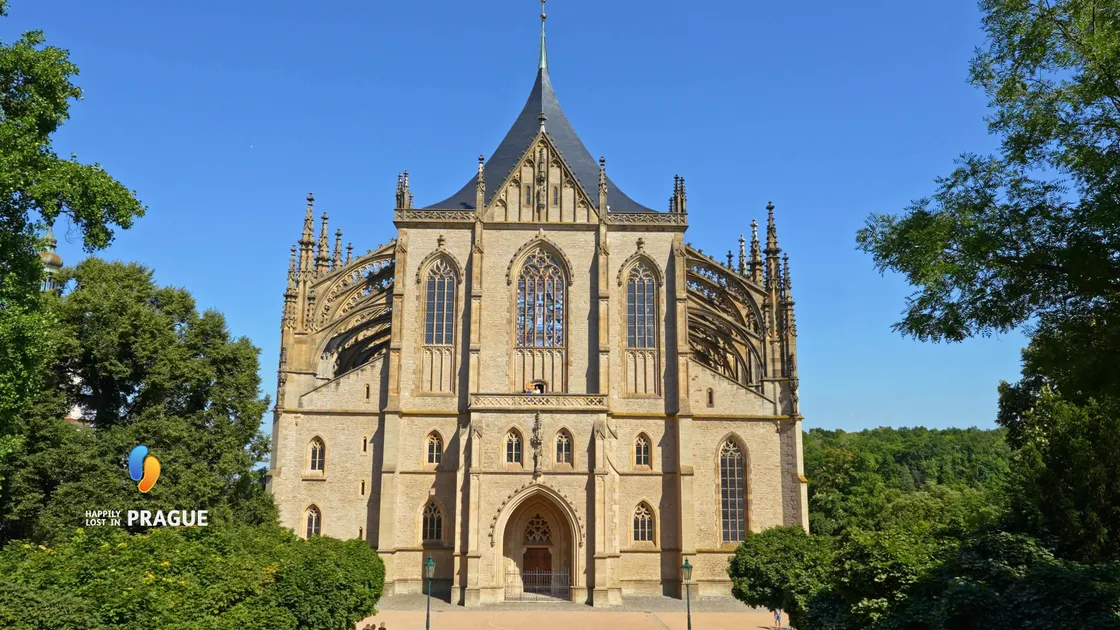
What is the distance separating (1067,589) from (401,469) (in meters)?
30.9

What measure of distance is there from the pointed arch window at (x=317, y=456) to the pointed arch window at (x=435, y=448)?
509 centimetres

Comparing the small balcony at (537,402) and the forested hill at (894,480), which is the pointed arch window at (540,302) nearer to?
the small balcony at (537,402)

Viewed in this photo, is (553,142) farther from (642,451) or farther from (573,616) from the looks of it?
(573,616)

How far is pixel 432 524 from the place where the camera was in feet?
130

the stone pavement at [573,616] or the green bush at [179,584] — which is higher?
the green bush at [179,584]

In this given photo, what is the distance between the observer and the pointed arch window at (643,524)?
131 feet

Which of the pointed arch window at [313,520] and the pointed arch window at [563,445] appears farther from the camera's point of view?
the pointed arch window at [313,520]

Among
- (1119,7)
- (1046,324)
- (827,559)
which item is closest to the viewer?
(1119,7)

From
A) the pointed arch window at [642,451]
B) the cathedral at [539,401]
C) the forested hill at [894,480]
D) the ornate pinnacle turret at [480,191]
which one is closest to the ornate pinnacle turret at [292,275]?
the cathedral at [539,401]

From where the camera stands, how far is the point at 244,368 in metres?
37.8

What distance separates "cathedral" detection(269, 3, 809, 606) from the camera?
38469 millimetres

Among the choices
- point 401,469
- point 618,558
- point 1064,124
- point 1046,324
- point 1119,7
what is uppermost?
point 1119,7

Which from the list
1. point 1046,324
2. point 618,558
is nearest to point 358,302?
point 618,558

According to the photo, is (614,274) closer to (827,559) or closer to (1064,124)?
(827,559)
